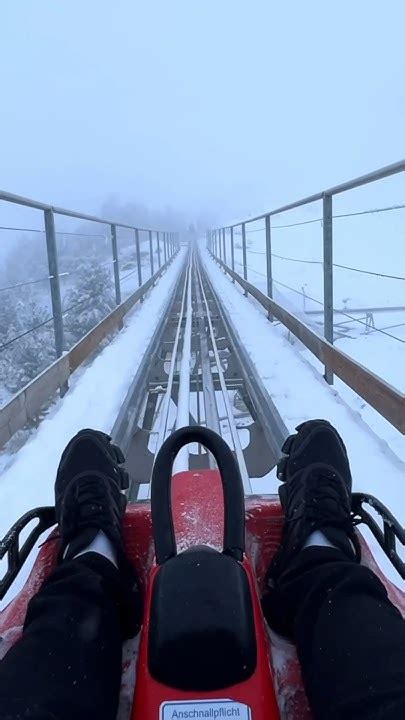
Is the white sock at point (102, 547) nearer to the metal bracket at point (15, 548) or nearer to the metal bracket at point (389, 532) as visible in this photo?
the metal bracket at point (15, 548)

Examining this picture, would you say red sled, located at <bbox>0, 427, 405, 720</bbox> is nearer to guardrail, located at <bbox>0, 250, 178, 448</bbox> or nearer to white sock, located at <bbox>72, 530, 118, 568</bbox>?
white sock, located at <bbox>72, 530, 118, 568</bbox>

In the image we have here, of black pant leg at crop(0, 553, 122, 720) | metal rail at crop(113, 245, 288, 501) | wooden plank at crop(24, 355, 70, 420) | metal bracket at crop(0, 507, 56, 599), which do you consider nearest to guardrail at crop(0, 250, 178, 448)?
wooden plank at crop(24, 355, 70, 420)

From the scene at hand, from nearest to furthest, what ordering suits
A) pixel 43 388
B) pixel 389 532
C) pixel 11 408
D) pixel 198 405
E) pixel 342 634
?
pixel 342 634
pixel 389 532
pixel 11 408
pixel 43 388
pixel 198 405

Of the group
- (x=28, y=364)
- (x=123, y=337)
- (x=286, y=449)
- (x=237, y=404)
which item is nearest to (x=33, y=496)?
(x=286, y=449)

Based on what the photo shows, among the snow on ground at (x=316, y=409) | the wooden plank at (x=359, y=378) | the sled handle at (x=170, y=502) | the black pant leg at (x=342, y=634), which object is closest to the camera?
the black pant leg at (x=342, y=634)

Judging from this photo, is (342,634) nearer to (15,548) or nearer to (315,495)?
(315,495)

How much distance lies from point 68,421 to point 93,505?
1742mm

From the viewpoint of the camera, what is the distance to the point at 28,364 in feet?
34.7

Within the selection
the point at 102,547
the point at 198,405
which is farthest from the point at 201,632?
the point at 198,405

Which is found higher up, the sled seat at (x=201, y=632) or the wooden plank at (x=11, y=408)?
the sled seat at (x=201, y=632)

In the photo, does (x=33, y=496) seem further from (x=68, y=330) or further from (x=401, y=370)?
(x=68, y=330)

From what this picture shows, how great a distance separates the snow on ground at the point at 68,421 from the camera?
2221 millimetres

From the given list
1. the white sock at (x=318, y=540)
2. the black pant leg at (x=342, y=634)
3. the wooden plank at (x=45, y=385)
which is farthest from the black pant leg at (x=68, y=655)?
the wooden plank at (x=45, y=385)

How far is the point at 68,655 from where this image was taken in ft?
2.96
